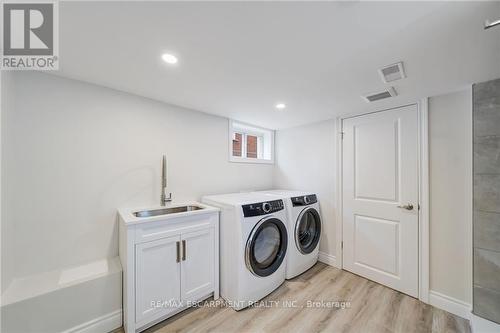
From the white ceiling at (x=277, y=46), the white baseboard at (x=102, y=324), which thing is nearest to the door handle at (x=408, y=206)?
the white ceiling at (x=277, y=46)

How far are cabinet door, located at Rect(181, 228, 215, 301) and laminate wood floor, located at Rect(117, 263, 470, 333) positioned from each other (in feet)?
0.62

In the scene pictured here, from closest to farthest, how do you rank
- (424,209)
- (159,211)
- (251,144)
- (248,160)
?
(424,209)
(159,211)
(248,160)
(251,144)

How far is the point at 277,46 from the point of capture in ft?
3.90

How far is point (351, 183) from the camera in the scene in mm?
2508

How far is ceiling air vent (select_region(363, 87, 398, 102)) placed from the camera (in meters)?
1.78

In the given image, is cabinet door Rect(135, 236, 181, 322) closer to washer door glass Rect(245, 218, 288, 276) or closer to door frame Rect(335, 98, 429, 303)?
washer door glass Rect(245, 218, 288, 276)

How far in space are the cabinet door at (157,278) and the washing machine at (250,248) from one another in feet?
1.52

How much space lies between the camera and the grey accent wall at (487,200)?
1534 mm

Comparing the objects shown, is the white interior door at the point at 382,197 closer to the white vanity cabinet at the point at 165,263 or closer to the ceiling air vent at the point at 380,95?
the ceiling air vent at the point at 380,95

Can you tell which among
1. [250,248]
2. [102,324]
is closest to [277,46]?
[250,248]

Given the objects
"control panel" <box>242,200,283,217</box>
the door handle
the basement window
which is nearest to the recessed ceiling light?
"control panel" <box>242,200,283,217</box>

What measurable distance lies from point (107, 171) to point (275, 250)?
1904 mm

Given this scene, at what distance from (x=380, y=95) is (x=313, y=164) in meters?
1.26

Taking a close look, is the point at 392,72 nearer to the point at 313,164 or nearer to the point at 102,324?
the point at 313,164
